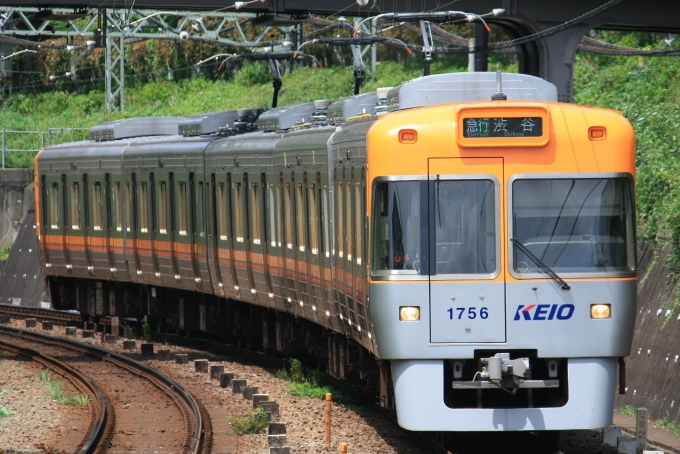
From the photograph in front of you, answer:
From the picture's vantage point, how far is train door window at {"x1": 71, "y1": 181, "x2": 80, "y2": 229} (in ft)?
82.0

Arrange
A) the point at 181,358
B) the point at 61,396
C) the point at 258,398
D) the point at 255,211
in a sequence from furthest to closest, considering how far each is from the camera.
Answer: the point at 181,358
the point at 255,211
the point at 61,396
the point at 258,398

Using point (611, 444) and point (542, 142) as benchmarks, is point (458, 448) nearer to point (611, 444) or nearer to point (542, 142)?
point (611, 444)

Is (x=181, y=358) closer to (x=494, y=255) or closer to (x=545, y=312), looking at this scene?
(x=494, y=255)

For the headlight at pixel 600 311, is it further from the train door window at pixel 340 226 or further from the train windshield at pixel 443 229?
the train door window at pixel 340 226

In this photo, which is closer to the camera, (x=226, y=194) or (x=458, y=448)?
(x=458, y=448)

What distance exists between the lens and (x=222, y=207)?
65.2 feet

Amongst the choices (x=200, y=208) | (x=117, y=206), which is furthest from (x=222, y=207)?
(x=117, y=206)

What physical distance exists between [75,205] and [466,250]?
15219 millimetres

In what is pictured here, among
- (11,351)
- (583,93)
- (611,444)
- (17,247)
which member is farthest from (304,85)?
(611,444)

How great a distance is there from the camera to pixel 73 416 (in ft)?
50.1

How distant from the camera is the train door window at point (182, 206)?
21.3 m

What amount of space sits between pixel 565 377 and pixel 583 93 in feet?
64.7

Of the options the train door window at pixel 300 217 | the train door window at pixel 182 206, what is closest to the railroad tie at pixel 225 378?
A: the train door window at pixel 300 217

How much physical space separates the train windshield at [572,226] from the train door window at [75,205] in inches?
596
